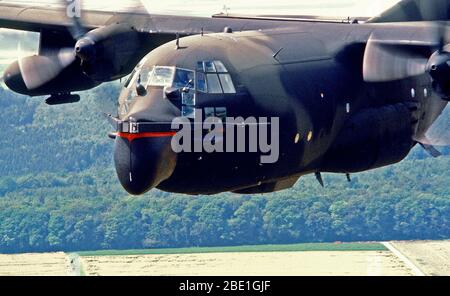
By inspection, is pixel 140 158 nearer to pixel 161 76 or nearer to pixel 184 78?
pixel 161 76

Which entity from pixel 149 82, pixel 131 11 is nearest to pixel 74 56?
pixel 131 11

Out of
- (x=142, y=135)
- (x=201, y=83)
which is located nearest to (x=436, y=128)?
(x=201, y=83)

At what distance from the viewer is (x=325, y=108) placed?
4078 cm

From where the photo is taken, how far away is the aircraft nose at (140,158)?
34875mm

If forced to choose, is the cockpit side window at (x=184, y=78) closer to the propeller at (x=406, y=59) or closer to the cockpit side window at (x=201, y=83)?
the cockpit side window at (x=201, y=83)

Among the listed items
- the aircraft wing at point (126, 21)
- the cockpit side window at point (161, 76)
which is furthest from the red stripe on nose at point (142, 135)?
the aircraft wing at point (126, 21)

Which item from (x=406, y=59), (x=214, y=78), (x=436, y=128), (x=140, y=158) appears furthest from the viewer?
(x=436, y=128)

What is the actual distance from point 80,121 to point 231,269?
12124mm

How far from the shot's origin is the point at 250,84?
38219 millimetres

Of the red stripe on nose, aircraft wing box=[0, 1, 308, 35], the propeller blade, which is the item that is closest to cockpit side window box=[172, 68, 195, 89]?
the red stripe on nose

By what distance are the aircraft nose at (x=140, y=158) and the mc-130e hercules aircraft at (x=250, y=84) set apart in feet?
0.07

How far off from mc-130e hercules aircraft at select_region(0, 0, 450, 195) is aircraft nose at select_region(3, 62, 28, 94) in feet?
0.13

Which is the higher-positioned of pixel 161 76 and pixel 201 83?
pixel 161 76

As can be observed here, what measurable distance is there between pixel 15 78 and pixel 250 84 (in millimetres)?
11277
